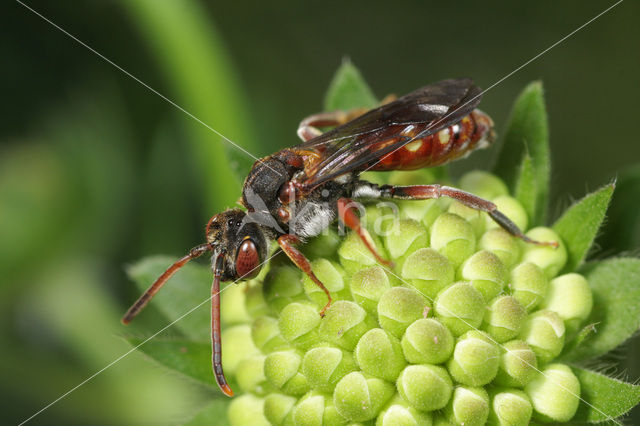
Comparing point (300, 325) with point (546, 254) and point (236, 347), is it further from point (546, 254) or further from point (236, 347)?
point (546, 254)

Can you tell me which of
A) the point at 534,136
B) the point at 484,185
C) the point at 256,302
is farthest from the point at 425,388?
the point at 534,136

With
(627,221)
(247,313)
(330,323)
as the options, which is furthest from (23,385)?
(627,221)

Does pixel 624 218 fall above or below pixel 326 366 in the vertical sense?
below

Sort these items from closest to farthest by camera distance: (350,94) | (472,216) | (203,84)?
1. (472,216)
2. (350,94)
3. (203,84)

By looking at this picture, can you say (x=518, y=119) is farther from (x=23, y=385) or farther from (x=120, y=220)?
(x=23, y=385)

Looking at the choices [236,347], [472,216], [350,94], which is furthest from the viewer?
[350,94]

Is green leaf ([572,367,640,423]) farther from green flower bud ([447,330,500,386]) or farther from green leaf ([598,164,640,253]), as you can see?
green leaf ([598,164,640,253])
